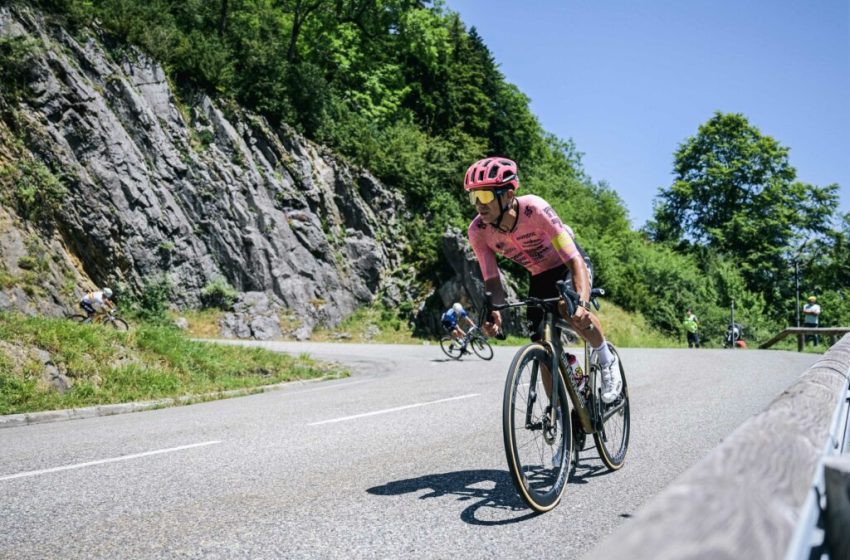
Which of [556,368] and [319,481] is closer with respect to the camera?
[556,368]

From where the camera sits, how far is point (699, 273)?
46344 mm

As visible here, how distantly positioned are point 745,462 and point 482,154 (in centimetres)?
4249

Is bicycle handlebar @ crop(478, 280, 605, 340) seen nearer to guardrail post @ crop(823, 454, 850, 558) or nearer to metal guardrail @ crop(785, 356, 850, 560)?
metal guardrail @ crop(785, 356, 850, 560)

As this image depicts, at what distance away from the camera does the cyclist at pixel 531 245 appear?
14.5 ft

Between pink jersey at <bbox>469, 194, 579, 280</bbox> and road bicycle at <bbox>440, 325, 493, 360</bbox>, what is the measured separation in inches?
566

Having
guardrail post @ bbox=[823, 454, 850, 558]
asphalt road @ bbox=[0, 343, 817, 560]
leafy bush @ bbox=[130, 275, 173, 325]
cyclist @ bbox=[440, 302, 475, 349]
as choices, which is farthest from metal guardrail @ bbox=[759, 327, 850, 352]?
leafy bush @ bbox=[130, 275, 173, 325]

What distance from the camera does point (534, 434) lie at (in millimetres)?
4141

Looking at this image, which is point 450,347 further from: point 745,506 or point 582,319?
point 745,506

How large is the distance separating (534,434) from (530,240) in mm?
1439

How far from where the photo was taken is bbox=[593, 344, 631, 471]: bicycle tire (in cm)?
488

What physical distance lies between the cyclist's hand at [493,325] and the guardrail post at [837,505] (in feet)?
10.8

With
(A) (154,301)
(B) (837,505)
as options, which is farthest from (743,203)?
(B) (837,505)

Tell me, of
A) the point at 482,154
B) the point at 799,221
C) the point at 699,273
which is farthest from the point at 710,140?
the point at 482,154

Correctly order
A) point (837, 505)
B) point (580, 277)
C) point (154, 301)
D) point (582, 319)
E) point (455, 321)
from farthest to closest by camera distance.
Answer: point (154, 301) → point (455, 321) → point (580, 277) → point (582, 319) → point (837, 505)
